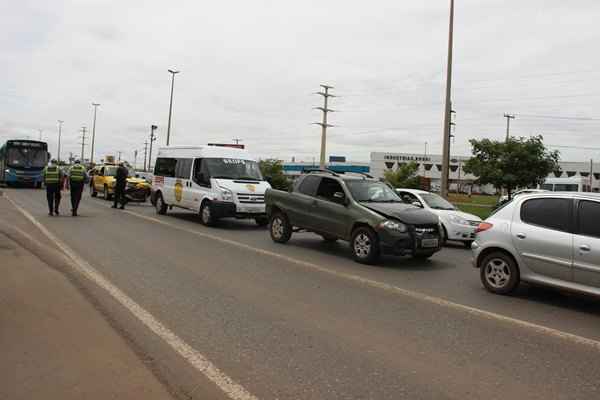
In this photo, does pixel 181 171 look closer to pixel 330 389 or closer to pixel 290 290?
pixel 290 290

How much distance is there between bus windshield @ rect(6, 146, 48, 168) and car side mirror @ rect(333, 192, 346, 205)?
93.5ft

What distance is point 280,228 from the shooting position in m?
12.2

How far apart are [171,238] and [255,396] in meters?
8.85

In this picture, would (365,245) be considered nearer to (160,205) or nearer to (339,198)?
(339,198)

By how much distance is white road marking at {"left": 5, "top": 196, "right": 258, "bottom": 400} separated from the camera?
385 centimetres

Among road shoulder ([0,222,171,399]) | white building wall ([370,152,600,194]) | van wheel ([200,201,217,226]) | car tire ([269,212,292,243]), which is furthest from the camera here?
white building wall ([370,152,600,194])

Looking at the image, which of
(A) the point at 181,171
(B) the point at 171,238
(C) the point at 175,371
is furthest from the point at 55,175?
(C) the point at 175,371

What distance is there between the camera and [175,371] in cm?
414

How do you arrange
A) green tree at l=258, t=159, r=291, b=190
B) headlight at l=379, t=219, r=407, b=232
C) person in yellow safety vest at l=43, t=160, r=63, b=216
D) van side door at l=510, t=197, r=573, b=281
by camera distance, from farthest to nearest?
1. green tree at l=258, t=159, r=291, b=190
2. person in yellow safety vest at l=43, t=160, r=63, b=216
3. headlight at l=379, t=219, r=407, b=232
4. van side door at l=510, t=197, r=573, b=281

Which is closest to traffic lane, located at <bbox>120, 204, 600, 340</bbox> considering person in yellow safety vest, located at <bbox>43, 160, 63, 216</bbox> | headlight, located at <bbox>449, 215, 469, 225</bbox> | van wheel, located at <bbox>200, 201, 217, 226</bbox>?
headlight, located at <bbox>449, 215, 469, 225</bbox>

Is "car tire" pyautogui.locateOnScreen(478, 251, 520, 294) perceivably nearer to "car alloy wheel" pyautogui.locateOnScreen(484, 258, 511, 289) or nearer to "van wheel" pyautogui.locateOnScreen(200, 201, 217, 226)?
"car alloy wheel" pyautogui.locateOnScreen(484, 258, 511, 289)

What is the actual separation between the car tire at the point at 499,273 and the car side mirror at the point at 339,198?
335cm

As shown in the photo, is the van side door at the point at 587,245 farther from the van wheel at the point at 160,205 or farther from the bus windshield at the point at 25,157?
the bus windshield at the point at 25,157

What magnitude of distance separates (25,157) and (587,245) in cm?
3393
